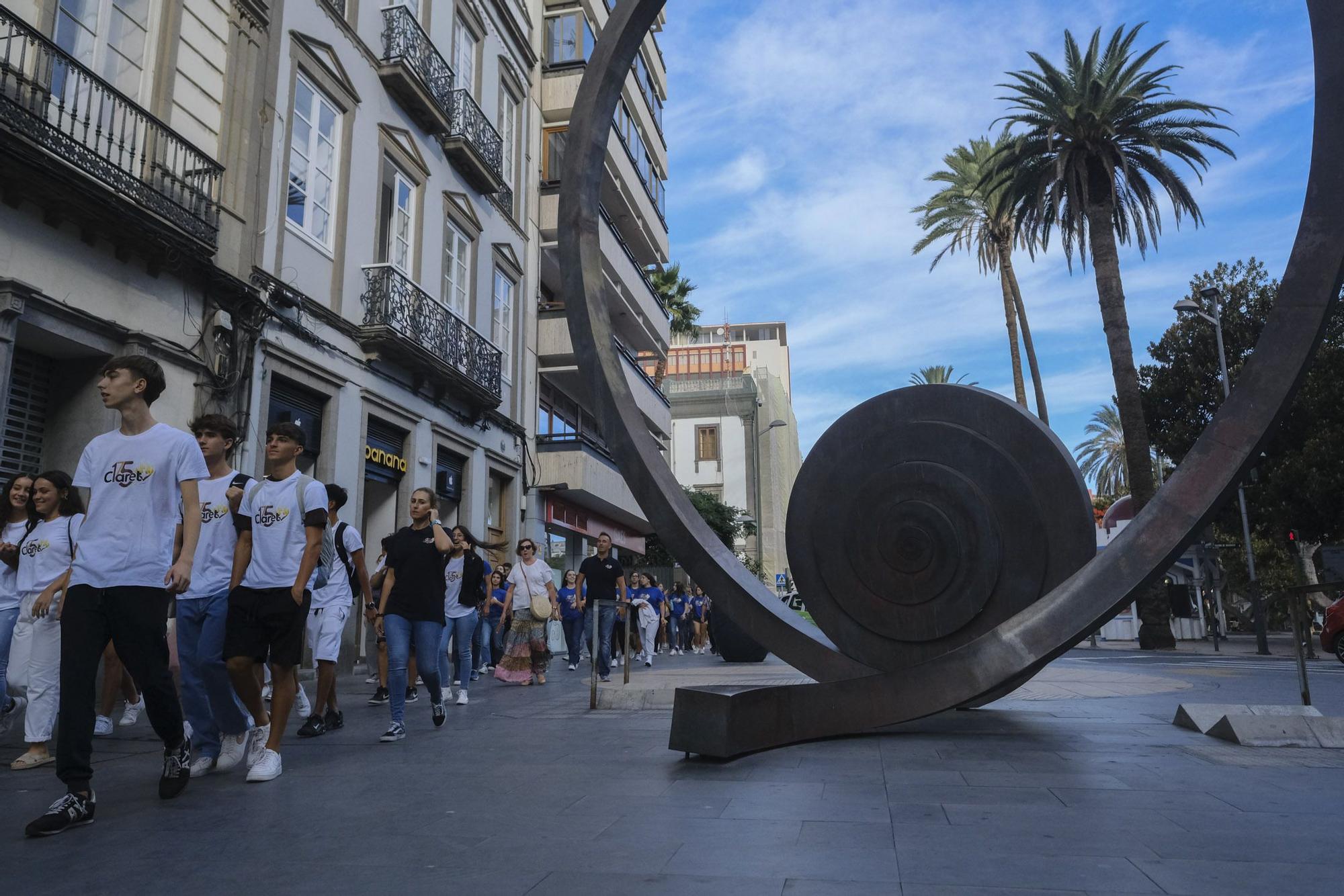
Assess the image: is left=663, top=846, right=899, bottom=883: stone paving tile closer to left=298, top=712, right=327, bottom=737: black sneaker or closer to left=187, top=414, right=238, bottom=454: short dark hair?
left=187, top=414, right=238, bottom=454: short dark hair

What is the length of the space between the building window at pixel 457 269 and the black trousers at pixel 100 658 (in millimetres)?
14691

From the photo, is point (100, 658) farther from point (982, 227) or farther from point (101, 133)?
point (982, 227)

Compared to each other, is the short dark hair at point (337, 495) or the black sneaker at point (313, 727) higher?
the short dark hair at point (337, 495)

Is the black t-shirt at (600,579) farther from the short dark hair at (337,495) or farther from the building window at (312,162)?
the building window at (312,162)

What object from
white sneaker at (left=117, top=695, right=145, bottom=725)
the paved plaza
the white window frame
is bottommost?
the paved plaza

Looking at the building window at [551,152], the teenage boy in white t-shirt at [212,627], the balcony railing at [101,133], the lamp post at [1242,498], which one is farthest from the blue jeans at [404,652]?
the building window at [551,152]

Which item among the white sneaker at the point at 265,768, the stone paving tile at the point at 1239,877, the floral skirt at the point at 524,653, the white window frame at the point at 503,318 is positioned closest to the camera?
the stone paving tile at the point at 1239,877

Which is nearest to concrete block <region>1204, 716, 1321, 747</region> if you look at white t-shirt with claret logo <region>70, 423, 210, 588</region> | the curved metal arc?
the curved metal arc

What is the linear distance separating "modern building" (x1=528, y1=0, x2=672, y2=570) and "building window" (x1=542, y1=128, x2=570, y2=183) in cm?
3

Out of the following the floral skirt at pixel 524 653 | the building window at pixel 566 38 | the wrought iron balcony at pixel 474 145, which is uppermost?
the building window at pixel 566 38

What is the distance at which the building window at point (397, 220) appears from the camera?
16.6m

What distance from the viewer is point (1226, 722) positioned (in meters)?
6.01

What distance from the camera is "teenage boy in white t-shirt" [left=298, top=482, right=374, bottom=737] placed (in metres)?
7.20

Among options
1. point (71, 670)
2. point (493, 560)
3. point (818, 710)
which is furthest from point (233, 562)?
point (493, 560)
